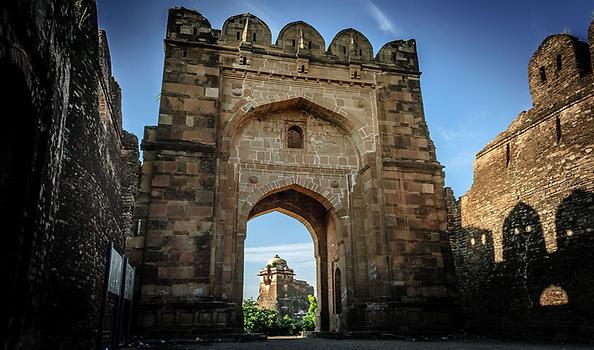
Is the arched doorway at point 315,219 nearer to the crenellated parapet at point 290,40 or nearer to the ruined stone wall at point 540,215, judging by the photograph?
the crenellated parapet at point 290,40

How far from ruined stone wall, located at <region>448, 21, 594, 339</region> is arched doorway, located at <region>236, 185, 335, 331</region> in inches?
219

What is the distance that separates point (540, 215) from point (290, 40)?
8.27 meters

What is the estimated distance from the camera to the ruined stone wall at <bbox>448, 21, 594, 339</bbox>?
1046 centimetres

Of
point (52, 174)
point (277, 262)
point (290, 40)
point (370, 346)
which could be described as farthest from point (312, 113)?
point (277, 262)

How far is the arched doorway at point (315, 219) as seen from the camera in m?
11.4

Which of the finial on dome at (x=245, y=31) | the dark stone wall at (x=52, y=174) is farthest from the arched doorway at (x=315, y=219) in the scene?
the dark stone wall at (x=52, y=174)

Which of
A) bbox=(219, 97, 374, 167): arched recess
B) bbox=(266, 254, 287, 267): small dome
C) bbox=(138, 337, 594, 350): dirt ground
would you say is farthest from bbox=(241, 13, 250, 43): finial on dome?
bbox=(266, 254, 287, 267): small dome

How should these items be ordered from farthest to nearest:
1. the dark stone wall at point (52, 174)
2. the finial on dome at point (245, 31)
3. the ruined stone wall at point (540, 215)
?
the ruined stone wall at point (540, 215) → the finial on dome at point (245, 31) → the dark stone wall at point (52, 174)

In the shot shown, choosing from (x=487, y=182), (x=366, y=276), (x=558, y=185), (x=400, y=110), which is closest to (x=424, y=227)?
(x=366, y=276)

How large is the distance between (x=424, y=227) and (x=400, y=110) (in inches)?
112

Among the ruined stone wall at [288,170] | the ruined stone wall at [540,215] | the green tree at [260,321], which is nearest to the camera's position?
the ruined stone wall at [288,170]

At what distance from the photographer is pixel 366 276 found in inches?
360

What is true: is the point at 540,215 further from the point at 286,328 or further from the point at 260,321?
the point at 260,321

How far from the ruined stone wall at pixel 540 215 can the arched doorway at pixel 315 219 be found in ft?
18.2
